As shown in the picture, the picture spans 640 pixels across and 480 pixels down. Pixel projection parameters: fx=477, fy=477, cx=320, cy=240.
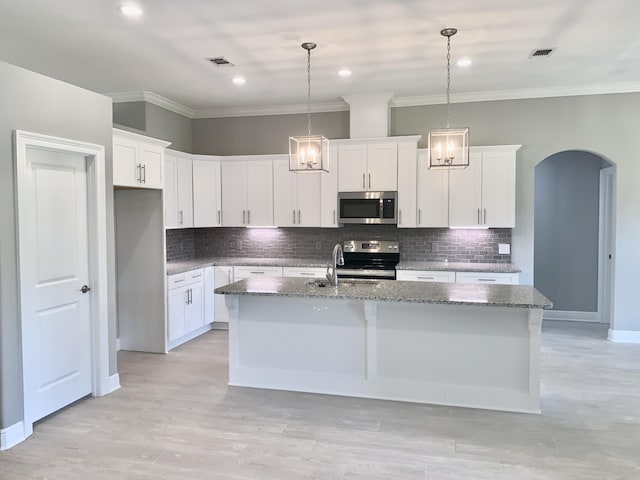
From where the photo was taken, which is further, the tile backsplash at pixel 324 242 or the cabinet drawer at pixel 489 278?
the tile backsplash at pixel 324 242

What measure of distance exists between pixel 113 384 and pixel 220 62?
3.15 meters

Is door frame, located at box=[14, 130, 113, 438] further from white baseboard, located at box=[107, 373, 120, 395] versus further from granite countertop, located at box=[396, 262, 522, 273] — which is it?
granite countertop, located at box=[396, 262, 522, 273]

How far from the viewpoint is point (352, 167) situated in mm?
5977

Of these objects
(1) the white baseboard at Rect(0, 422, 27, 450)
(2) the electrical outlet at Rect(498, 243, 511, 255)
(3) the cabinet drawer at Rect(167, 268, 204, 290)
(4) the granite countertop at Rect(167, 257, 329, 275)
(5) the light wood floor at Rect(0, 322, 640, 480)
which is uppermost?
(2) the electrical outlet at Rect(498, 243, 511, 255)

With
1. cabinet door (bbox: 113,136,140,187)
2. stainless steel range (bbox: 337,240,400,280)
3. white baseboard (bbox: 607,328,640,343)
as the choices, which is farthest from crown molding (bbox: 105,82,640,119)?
white baseboard (bbox: 607,328,640,343)

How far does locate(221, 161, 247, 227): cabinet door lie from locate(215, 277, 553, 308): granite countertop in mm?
2300

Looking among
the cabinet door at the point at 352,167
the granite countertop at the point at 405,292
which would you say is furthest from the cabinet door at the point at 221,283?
the granite countertop at the point at 405,292

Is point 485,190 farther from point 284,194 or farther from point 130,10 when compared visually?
point 130,10

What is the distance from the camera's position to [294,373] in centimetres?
412

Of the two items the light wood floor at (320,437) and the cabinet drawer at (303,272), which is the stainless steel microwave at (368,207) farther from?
the light wood floor at (320,437)

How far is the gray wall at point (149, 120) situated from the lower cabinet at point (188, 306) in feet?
6.02

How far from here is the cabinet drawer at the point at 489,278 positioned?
5410 mm

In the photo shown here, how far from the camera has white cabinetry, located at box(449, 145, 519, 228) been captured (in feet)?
18.4

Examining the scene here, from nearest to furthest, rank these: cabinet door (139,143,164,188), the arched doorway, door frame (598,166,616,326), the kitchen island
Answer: the kitchen island, cabinet door (139,143,164,188), door frame (598,166,616,326), the arched doorway
